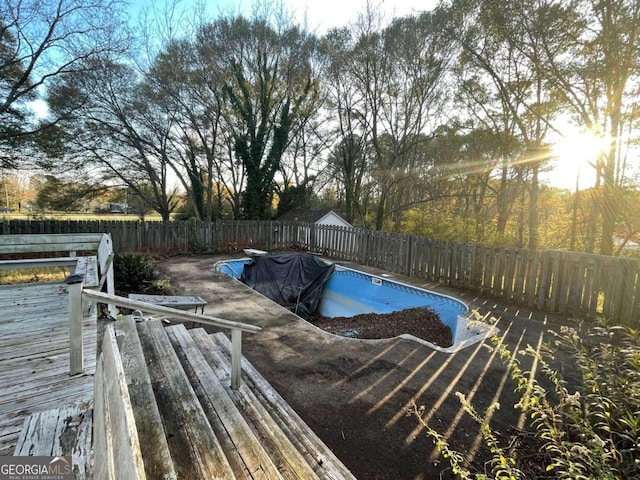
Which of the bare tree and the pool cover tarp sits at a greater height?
the bare tree

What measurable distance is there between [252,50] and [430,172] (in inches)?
401

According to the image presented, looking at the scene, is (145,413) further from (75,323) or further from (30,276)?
(30,276)

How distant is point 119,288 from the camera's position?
5.60 meters

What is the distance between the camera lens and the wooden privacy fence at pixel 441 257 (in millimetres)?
4832

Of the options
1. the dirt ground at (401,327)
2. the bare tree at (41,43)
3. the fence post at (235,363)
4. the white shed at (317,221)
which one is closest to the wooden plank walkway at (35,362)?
the fence post at (235,363)

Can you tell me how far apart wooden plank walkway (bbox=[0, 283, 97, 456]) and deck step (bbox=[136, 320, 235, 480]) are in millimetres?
450

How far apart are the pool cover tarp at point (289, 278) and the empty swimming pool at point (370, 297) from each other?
0.37 metres

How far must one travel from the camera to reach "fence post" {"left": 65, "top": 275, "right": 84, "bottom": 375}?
198 centimetres

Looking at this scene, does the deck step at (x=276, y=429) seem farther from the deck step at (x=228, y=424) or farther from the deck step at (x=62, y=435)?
the deck step at (x=62, y=435)

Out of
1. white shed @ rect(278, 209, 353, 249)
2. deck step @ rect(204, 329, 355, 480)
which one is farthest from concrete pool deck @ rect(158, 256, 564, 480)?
white shed @ rect(278, 209, 353, 249)

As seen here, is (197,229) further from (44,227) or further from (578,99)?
(578,99)

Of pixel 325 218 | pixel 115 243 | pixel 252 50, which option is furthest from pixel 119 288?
pixel 252 50

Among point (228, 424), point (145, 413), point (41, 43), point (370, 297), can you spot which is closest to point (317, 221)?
point (370, 297)

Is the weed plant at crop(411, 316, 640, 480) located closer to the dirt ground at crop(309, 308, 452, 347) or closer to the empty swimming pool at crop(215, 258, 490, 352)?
the dirt ground at crop(309, 308, 452, 347)
